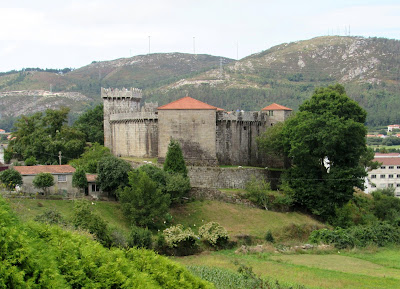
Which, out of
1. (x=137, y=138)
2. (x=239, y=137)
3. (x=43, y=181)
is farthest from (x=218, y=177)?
(x=43, y=181)

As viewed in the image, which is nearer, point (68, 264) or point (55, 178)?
point (68, 264)

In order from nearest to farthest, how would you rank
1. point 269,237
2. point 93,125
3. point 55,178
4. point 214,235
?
point 214,235 < point 269,237 < point 55,178 < point 93,125

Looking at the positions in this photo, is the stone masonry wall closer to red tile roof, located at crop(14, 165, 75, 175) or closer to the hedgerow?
red tile roof, located at crop(14, 165, 75, 175)

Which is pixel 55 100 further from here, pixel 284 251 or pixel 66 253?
pixel 66 253

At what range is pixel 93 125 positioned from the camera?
222 feet

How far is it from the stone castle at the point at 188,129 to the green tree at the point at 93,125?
144 inches

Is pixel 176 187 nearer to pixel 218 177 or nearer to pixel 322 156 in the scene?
pixel 218 177

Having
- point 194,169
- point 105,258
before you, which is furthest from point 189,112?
point 105,258

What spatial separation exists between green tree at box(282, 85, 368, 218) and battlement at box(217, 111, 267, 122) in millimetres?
6343

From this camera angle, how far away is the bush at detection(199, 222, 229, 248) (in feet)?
125

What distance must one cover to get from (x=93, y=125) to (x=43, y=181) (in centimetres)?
2620

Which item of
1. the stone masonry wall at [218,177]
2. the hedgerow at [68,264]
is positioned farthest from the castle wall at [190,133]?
the hedgerow at [68,264]

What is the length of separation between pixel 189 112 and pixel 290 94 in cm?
11883

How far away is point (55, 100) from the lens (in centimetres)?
19862
